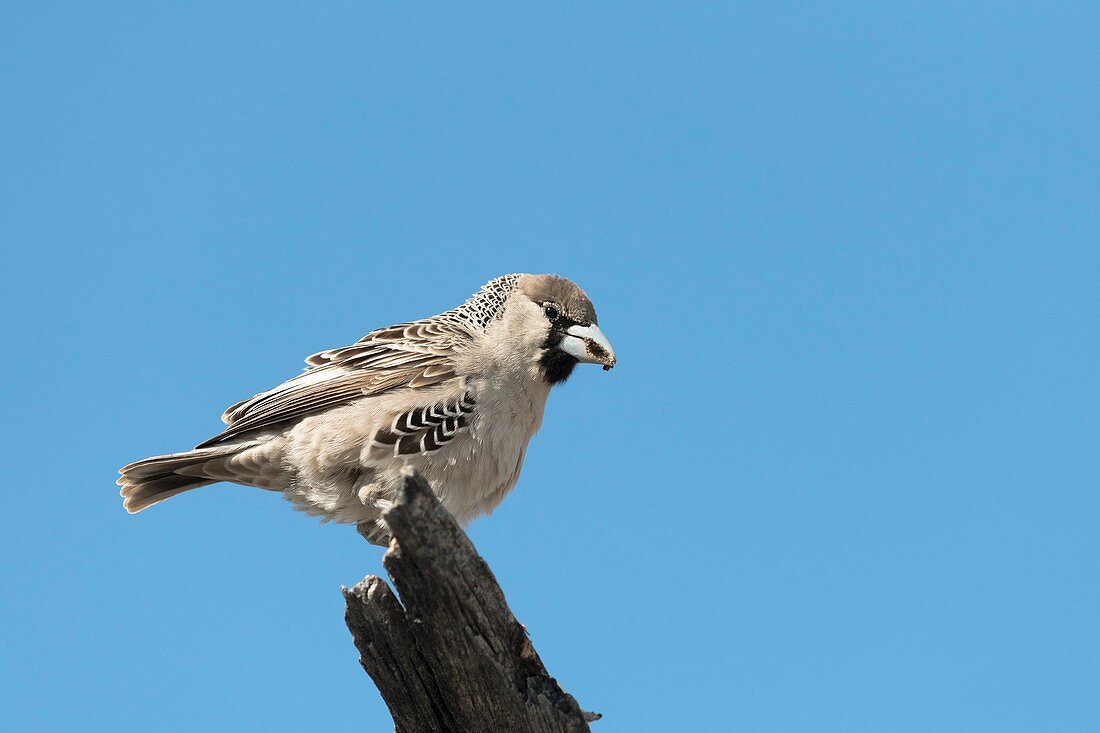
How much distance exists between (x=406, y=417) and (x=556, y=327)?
4.73ft

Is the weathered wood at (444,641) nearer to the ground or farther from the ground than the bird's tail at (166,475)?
nearer to the ground

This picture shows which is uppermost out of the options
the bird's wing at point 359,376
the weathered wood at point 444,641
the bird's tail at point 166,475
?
the bird's tail at point 166,475

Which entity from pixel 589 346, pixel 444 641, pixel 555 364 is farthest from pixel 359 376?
pixel 444 641

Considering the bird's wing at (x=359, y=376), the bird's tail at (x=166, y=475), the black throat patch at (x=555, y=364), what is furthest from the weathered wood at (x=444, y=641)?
the black throat patch at (x=555, y=364)

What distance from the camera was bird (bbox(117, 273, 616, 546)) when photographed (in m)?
7.42

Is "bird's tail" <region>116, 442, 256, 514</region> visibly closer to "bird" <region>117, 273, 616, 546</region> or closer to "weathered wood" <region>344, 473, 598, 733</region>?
"bird" <region>117, 273, 616, 546</region>

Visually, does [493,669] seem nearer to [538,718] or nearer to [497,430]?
[538,718]

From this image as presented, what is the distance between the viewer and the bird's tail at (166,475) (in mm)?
7895

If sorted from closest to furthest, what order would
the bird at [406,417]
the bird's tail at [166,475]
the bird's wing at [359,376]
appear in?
the bird at [406,417]
the bird's wing at [359,376]
the bird's tail at [166,475]

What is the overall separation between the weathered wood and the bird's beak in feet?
9.38

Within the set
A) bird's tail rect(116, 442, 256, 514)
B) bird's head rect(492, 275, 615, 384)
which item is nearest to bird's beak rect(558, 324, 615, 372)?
bird's head rect(492, 275, 615, 384)

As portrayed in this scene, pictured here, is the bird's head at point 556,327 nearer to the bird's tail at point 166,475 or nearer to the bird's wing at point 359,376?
the bird's wing at point 359,376

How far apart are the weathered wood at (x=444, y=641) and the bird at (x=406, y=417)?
1.76 metres

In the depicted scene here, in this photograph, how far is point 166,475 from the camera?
26.8ft
